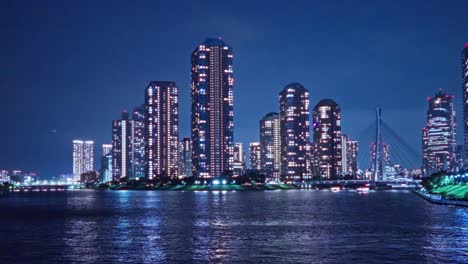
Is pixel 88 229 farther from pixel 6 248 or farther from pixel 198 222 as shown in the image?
pixel 6 248

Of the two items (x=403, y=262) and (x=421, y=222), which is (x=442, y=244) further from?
(x=421, y=222)

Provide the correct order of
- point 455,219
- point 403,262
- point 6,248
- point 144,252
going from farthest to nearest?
point 455,219 → point 6,248 → point 144,252 → point 403,262

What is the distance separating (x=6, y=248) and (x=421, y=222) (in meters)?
47.9

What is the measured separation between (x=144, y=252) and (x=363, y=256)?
16.6 m

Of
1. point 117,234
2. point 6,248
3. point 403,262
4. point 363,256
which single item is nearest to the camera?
point 403,262

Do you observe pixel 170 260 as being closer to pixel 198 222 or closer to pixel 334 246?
pixel 334 246

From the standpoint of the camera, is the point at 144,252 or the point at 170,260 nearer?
the point at 170,260

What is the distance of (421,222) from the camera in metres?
75.8

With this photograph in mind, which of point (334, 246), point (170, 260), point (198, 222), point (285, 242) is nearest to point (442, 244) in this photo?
point (334, 246)

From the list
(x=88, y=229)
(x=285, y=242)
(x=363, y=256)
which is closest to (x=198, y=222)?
(x=88, y=229)

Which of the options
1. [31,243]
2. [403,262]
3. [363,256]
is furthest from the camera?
[31,243]

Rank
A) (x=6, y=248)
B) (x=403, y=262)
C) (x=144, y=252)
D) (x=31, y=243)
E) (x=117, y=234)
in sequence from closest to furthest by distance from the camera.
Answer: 1. (x=403, y=262)
2. (x=144, y=252)
3. (x=6, y=248)
4. (x=31, y=243)
5. (x=117, y=234)

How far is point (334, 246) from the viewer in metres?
50.9

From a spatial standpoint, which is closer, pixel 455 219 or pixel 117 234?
pixel 117 234
